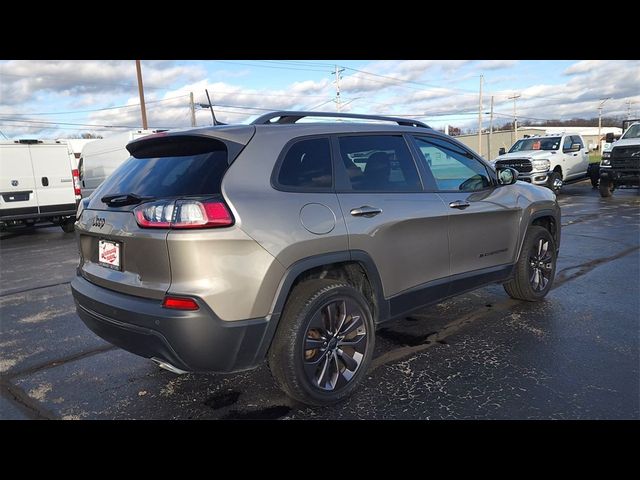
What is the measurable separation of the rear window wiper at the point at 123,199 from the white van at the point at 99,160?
38.7ft

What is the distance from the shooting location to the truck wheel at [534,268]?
15.6 feet

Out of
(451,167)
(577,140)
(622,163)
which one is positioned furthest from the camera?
(577,140)

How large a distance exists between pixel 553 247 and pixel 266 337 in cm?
378

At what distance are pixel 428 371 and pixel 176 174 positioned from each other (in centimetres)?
224

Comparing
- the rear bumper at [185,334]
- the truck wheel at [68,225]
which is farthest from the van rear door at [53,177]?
the rear bumper at [185,334]

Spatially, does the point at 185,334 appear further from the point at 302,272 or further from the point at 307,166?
the point at 307,166

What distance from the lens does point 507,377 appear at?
3.35 metres

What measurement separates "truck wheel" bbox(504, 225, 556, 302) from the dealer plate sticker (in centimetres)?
366

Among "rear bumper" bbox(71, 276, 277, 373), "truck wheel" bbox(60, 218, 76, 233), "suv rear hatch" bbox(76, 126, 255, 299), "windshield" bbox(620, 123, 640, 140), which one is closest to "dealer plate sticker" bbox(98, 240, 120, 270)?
"suv rear hatch" bbox(76, 126, 255, 299)

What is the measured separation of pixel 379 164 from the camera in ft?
11.5

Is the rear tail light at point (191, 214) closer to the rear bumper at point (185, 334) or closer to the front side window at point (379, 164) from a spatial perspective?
the rear bumper at point (185, 334)

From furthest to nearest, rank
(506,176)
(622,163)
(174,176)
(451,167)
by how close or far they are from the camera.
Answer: (622,163) → (506,176) → (451,167) → (174,176)

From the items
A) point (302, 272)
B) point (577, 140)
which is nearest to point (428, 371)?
point (302, 272)
